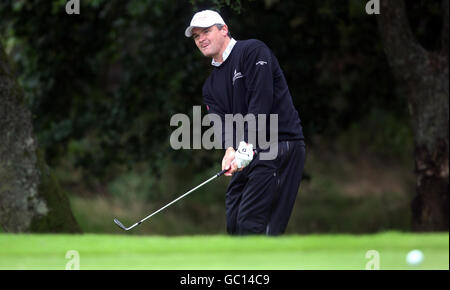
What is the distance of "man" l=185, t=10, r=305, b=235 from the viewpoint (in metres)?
5.86

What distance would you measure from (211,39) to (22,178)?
3653 millimetres

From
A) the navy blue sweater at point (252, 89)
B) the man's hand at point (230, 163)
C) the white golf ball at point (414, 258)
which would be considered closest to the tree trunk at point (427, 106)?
the navy blue sweater at point (252, 89)

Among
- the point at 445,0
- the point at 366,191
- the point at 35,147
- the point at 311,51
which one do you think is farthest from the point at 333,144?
the point at 35,147

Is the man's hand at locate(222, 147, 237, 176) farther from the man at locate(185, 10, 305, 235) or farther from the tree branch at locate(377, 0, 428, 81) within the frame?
the tree branch at locate(377, 0, 428, 81)

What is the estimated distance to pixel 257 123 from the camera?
19.0 ft

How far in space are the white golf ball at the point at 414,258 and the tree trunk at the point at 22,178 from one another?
4.84 m

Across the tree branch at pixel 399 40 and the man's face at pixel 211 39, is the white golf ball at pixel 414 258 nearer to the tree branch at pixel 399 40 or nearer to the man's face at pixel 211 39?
the man's face at pixel 211 39

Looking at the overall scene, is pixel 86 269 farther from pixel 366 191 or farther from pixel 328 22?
pixel 366 191

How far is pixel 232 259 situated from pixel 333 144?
19221 mm

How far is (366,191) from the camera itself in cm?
2425

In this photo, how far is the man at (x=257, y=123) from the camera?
5859 mm

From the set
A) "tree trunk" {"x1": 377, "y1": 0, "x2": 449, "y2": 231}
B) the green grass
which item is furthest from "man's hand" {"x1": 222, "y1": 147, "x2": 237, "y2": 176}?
"tree trunk" {"x1": 377, "y1": 0, "x2": 449, "y2": 231}

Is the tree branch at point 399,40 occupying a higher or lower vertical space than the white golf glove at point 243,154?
higher

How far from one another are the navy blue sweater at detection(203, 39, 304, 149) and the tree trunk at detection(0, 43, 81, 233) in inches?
132
